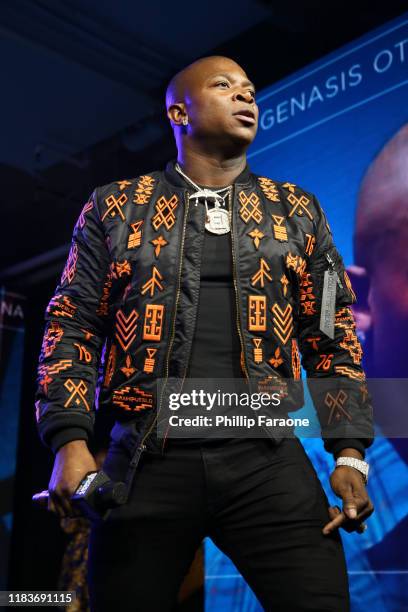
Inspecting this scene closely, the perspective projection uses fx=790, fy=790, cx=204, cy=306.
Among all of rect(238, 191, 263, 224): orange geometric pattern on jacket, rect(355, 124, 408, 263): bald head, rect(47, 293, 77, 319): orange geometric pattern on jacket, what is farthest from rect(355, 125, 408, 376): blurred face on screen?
rect(47, 293, 77, 319): orange geometric pattern on jacket

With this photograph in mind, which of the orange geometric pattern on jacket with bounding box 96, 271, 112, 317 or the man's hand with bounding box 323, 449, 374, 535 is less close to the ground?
the orange geometric pattern on jacket with bounding box 96, 271, 112, 317

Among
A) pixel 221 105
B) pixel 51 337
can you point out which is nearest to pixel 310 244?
pixel 221 105

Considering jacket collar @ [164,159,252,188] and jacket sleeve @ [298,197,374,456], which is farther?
jacket collar @ [164,159,252,188]

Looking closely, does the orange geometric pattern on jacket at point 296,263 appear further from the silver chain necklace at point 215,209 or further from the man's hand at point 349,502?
the man's hand at point 349,502

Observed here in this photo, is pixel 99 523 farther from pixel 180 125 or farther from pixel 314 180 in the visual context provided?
pixel 314 180

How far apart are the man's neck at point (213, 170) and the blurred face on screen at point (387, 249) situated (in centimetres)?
125

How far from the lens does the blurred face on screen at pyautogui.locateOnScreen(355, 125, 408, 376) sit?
3.04 metres

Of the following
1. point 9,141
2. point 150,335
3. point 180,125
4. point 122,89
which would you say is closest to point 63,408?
point 150,335

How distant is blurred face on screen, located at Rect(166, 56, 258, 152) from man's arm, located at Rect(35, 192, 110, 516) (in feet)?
1.07

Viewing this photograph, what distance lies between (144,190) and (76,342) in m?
0.45

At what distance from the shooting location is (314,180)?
352 centimetres

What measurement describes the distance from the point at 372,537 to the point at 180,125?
5.69 ft

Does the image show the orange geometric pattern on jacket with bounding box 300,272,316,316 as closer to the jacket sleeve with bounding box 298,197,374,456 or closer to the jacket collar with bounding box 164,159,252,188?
the jacket sleeve with bounding box 298,197,374,456

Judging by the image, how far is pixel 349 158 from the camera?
11.2ft
